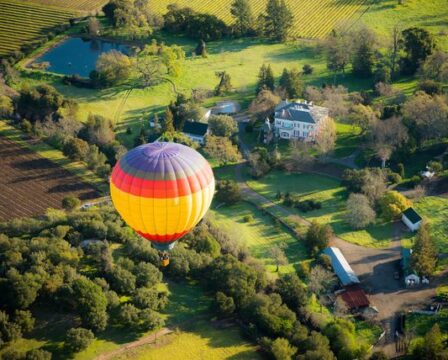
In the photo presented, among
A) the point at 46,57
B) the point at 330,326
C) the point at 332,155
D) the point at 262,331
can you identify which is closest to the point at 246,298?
the point at 262,331

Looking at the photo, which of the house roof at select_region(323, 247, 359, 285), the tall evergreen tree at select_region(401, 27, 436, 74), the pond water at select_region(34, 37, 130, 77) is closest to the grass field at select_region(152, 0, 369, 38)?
the pond water at select_region(34, 37, 130, 77)

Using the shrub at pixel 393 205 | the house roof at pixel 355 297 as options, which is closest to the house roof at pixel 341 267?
the house roof at pixel 355 297

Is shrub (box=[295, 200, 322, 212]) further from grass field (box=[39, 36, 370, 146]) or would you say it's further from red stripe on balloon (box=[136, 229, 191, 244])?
grass field (box=[39, 36, 370, 146])

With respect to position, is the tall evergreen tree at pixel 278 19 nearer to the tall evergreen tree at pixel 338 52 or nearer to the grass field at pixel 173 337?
the tall evergreen tree at pixel 338 52

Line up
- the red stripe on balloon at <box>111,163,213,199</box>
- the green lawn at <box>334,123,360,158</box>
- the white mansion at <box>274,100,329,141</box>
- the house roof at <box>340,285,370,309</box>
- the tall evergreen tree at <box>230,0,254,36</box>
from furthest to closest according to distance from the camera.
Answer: the tall evergreen tree at <box>230,0,254,36</box> → the white mansion at <box>274,100,329,141</box> → the green lawn at <box>334,123,360,158</box> → the house roof at <box>340,285,370,309</box> → the red stripe on balloon at <box>111,163,213,199</box>

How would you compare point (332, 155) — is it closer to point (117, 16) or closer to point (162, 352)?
point (162, 352)

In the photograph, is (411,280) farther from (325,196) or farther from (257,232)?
(257,232)

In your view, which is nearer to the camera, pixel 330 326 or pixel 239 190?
pixel 330 326
